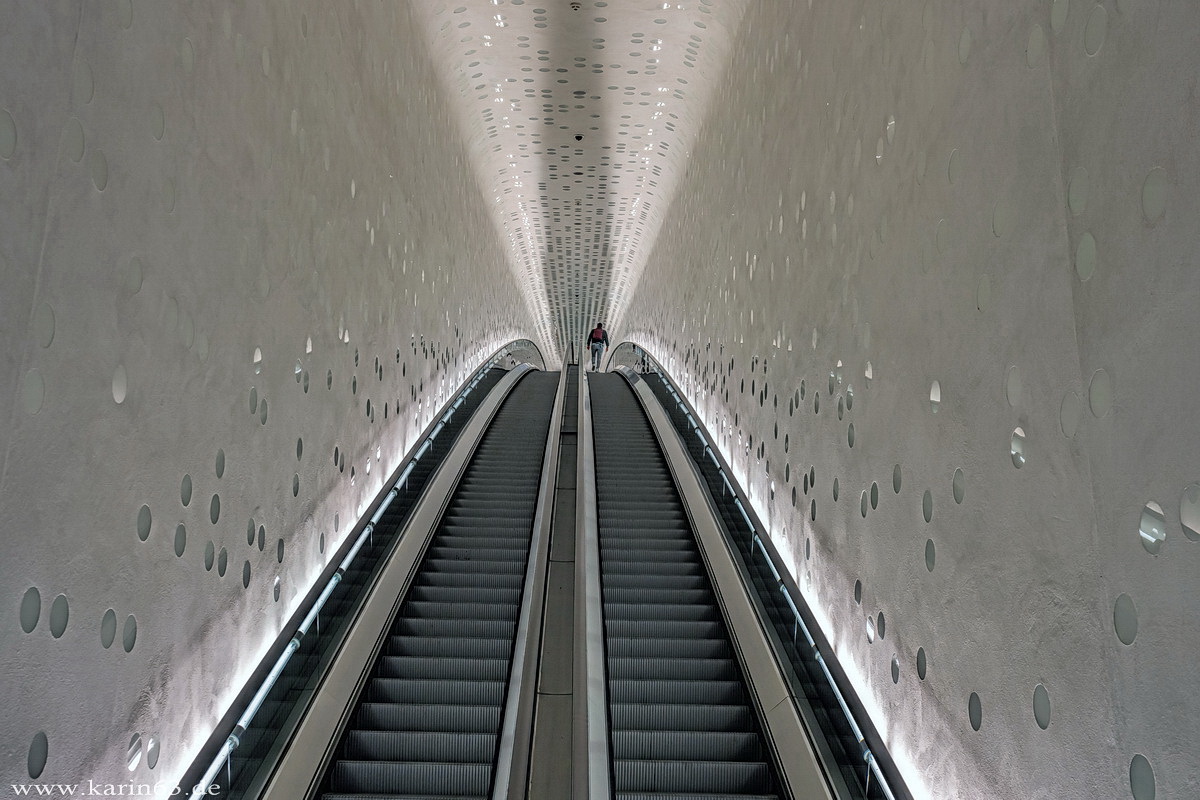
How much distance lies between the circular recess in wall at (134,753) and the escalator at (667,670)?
1951 mm

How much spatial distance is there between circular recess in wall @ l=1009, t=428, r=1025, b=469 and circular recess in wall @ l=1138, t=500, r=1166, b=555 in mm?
621

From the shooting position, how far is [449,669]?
5.05 m

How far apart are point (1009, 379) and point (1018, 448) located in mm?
238

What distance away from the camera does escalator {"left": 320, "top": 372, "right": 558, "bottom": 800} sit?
3977 millimetres

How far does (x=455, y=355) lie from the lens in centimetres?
1254

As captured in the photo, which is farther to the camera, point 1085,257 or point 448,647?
point 448,647

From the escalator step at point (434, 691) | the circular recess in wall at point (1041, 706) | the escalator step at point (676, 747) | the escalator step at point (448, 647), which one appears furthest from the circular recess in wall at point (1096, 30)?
the escalator step at point (448, 647)

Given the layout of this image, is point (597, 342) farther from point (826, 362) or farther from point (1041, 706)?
point (1041, 706)

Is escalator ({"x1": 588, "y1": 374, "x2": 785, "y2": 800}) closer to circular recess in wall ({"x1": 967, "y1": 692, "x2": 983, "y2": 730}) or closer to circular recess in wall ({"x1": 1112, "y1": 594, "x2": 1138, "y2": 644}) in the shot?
circular recess in wall ({"x1": 967, "y1": 692, "x2": 983, "y2": 730})

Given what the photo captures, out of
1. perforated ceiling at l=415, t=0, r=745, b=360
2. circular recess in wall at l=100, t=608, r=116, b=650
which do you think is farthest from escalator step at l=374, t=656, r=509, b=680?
perforated ceiling at l=415, t=0, r=745, b=360

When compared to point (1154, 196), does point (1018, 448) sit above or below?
below

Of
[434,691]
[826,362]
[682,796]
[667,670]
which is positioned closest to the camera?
[682,796]

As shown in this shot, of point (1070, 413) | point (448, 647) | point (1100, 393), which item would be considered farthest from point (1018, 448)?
point (448, 647)

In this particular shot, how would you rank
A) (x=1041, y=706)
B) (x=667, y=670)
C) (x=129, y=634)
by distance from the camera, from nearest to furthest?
(x=1041, y=706) < (x=129, y=634) < (x=667, y=670)
